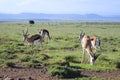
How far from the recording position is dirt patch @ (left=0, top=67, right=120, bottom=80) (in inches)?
583

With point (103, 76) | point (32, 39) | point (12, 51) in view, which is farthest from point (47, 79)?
point (32, 39)

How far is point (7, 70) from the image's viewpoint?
54.1ft

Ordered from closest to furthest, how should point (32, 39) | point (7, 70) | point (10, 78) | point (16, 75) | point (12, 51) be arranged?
point (10, 78) → point (16, 75) → point (7, 70) → point (12, 51) → point (32, 39)

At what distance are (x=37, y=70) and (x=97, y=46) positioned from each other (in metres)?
8.96

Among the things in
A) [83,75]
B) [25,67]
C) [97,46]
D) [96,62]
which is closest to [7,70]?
[25,67]

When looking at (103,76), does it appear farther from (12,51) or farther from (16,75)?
(12,51)

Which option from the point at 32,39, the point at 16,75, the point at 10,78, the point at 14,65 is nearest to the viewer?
the point at 10,78

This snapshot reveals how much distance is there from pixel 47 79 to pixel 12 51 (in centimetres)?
937

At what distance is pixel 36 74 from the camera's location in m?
15.7

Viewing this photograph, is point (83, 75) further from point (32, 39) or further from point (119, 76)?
point (32, 39)

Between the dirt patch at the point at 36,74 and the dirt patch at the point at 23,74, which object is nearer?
the dirt patch at the point at 23,74

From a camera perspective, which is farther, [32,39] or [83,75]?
[32,39]

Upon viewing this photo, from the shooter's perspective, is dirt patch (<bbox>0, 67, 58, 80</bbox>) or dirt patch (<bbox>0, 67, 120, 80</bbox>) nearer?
dirt patch (<bbox>0, 67, 58, 80</bbox>)

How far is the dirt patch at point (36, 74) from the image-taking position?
14.8m
